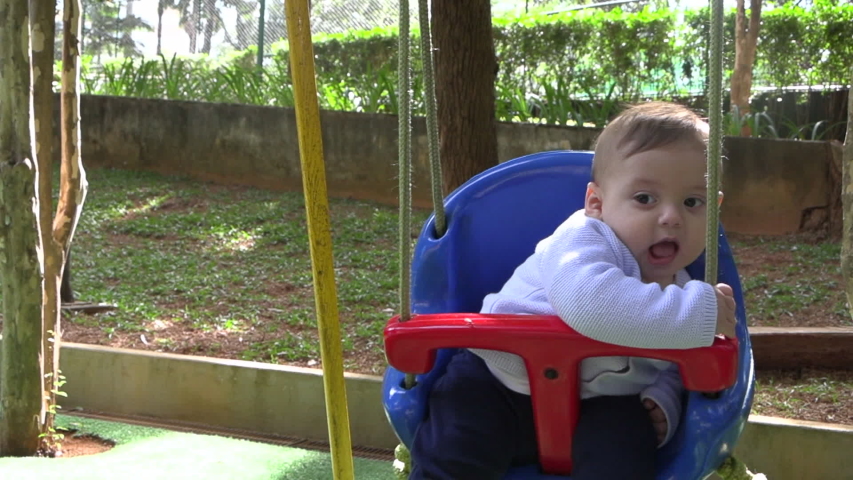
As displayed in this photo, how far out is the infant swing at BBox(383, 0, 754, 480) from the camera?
1693 millimetres

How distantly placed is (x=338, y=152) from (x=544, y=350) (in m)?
6.20

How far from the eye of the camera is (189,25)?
42.5ft

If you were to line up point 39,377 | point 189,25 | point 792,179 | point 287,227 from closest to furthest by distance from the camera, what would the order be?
point 39,377 → point 792,179 → point 287,227 → point 189,25

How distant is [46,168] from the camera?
3613 millimetres

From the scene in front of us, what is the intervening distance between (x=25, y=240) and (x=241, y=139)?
5082 mm

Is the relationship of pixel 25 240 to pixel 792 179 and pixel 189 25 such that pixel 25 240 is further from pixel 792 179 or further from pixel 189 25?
pixel 189 25

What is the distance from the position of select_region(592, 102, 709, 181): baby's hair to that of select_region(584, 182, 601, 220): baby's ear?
57mm

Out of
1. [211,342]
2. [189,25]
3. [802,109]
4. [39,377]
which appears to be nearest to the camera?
[39,377]

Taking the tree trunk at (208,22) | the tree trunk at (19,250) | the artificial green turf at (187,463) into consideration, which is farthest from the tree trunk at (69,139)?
the tree trunk at (208,22)

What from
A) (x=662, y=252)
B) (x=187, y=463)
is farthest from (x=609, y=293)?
(x=187, y=463)

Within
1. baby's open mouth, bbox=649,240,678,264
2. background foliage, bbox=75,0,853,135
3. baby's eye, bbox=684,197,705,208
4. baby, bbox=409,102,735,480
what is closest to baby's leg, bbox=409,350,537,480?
baby, bbox=409,102,735,480

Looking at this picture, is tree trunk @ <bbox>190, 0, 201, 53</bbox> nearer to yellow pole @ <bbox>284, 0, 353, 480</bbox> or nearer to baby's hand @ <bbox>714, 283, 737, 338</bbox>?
yellow pole @ <bbox>284, 0, 353, 480</bbox>

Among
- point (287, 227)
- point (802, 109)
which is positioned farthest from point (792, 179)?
point (287, 227)

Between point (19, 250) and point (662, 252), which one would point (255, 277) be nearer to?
point (19, 250)
